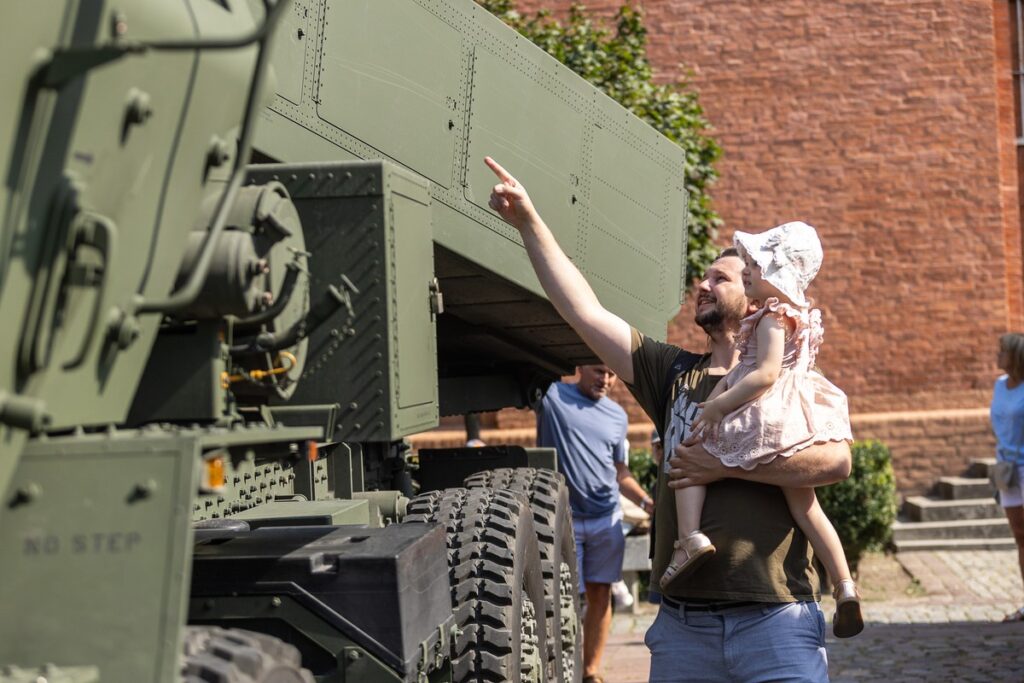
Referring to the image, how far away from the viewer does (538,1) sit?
18172 millimetres

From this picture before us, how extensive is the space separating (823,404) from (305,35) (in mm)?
2195

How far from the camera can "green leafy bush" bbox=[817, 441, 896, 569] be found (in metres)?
14.0

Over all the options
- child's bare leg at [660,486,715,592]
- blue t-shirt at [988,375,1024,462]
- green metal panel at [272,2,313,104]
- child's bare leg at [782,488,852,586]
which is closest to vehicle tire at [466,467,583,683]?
child's bare leg at [660,486,715,592]

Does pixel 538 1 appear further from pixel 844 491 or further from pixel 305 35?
pixel 305 35

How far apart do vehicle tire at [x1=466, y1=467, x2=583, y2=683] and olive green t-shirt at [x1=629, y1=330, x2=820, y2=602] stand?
1536 mm

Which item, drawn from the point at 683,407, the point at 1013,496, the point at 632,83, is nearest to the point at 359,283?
the point at 683,407

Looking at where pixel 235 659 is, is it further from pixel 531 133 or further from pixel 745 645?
pixel 531 133

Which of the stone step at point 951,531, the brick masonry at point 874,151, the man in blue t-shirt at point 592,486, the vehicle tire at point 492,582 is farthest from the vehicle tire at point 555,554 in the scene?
the brick masonry at point 874,151

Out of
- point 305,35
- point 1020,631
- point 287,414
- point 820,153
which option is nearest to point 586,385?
point 1020,631

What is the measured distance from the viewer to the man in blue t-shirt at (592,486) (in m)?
9.25

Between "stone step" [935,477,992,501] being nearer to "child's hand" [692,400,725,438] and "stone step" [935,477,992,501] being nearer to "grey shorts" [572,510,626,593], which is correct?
"grey shorts" [572,510,626,593]

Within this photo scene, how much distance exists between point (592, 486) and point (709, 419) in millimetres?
4904

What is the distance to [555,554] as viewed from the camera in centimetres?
630

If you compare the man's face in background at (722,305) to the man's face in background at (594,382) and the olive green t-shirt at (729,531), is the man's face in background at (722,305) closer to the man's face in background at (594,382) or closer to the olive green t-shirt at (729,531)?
the olive green t-shirt at (729,531)
